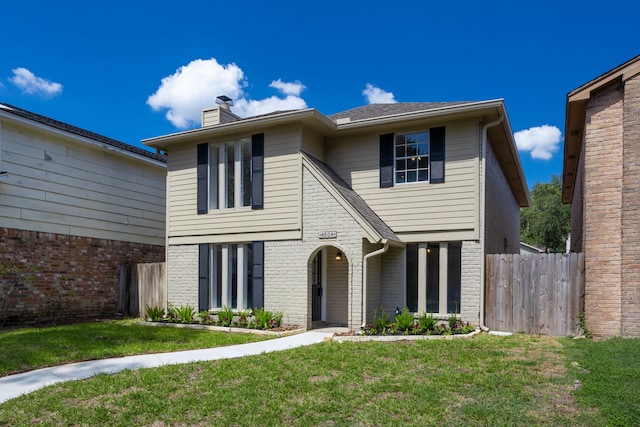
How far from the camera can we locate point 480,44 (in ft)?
55.9

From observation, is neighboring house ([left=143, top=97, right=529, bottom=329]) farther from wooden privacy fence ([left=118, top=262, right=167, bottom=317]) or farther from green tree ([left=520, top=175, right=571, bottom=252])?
green tree ([left=520, top=175, right=571, bottom=252])

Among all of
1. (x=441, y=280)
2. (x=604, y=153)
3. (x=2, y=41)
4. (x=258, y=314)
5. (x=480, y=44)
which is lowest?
(x=258, y=314)

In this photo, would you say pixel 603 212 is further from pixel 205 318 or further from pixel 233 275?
pixel 205 318

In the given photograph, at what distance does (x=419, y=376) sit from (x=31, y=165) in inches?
462

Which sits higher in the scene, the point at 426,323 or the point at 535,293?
the point at 535,293

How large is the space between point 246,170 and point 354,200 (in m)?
3.36

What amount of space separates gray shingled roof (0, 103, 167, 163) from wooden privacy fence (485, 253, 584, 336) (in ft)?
38.7

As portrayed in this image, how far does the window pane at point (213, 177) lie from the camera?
13.3 metres

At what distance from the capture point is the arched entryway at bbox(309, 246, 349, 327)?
12.3 meters

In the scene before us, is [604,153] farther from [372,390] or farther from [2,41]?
[2,41]

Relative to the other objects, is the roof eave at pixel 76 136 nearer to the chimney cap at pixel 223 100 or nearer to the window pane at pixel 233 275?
the chimney cap at pixel 223 100

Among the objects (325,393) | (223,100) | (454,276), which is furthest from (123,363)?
(223,100)

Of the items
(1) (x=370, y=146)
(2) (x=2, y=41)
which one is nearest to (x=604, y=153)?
(1) (x=370, y=146)

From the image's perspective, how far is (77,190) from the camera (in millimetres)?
13875
